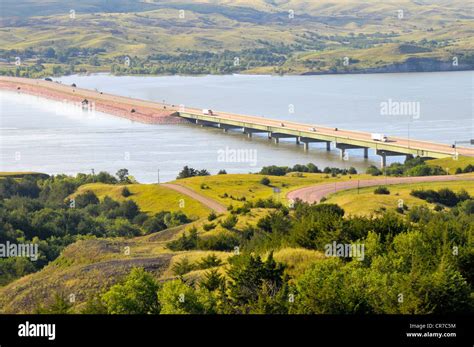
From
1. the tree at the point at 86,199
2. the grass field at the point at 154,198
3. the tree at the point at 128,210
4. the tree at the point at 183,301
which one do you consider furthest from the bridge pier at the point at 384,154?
the tree at the point at 183,301

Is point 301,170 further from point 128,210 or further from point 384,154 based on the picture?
point 128,210

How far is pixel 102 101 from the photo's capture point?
109938 mm

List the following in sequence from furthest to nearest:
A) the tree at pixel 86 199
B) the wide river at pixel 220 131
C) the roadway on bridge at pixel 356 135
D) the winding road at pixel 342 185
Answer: the wide river at pixel 220 131 → the roadway on bridge at pixel 356 135 → the tree at pixel 86 199 → the winding road at pixel 342 185

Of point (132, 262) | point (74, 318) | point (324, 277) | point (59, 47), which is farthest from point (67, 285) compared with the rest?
point (59, 47)

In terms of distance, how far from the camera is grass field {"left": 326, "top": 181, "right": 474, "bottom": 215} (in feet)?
127

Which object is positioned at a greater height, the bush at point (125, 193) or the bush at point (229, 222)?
the bush at point (229, 222)

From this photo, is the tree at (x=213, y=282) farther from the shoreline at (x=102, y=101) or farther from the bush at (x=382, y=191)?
the shoreline at (x=102, y=101)

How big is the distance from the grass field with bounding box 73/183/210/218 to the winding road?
4.17 m

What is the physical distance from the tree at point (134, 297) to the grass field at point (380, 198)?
1763 cm

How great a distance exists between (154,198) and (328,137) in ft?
84.8

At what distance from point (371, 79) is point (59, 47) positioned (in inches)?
2894

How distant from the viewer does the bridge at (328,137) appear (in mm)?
65750

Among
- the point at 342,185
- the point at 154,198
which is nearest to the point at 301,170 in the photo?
the point at 342,185

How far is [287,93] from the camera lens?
122062 mm
